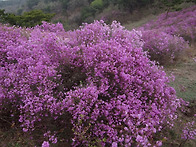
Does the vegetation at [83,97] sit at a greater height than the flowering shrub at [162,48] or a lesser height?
greater

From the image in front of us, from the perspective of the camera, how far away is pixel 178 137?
14.4ft

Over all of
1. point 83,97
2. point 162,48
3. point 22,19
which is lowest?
point 22,19

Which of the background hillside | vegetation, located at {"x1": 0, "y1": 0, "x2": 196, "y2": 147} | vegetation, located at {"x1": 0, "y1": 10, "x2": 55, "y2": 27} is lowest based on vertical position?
the background hillside

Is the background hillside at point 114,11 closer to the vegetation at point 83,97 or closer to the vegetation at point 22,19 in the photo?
the vegetation at point 22,19

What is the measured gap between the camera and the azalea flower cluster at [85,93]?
10.7 ft

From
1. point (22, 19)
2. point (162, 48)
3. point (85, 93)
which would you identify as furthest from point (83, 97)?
point (22, 19)

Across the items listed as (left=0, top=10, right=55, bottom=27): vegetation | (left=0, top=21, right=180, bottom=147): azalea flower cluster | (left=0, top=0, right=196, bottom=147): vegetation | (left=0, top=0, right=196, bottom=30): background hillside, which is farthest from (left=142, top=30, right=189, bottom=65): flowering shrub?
(left=0, top=0, right=196, bottom=30): background hillside

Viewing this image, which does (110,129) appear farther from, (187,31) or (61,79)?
(187,31)

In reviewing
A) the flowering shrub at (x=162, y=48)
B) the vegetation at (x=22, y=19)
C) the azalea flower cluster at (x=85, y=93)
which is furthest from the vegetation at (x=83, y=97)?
the vegetation at (x=22, y=19)

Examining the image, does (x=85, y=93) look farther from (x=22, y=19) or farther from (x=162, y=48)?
(x=22, y=19)

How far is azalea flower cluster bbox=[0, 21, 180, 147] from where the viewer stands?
10.7 ft

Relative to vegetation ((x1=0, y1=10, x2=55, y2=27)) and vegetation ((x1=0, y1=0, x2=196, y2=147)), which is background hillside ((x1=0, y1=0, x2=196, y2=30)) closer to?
vegetation ((x1=0, y1=10, x2=55, y2=27))

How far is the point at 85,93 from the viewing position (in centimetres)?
324

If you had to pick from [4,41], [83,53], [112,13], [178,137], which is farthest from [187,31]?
[112,13]
